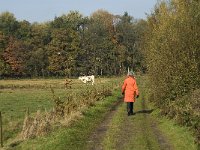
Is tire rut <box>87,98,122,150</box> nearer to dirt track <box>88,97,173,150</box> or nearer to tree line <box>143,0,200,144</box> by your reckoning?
dirt track <box>88,97,173,150</box>

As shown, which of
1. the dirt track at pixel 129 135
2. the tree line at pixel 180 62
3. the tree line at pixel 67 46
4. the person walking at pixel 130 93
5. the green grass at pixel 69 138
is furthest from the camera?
the tree line at pixel 67 46

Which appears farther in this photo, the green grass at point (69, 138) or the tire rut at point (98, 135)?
the green grass at point (69, 138)

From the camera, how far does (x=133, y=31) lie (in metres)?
125

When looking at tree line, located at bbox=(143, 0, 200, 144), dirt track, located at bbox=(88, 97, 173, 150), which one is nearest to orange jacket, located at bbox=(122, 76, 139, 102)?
dirt track, located at bbox=(88, 97, 173, 150)

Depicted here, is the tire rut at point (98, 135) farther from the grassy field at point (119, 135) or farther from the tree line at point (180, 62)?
the tree line at point (180, 62)

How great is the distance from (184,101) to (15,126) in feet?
33.9

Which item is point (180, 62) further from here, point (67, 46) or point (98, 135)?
point (67, 46)

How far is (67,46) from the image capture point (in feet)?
369

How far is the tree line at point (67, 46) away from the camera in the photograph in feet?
365

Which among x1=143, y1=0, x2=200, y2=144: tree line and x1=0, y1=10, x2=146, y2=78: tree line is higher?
x1=0, y1=10, x2=146, y2=78: tree line

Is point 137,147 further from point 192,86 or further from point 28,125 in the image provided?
point 192,86

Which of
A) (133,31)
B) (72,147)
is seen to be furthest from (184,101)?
(133,31)


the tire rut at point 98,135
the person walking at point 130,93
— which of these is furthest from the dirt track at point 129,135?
the person walking at point 130,93

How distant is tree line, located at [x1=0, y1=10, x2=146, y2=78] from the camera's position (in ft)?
365
